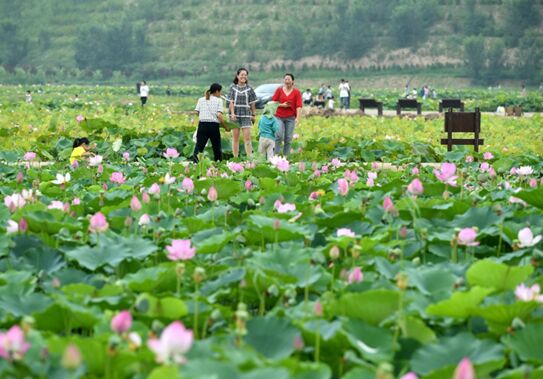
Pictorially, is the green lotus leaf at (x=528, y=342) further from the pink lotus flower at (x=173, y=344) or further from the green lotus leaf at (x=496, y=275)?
the pink lotus flower at (x=173, y=344)

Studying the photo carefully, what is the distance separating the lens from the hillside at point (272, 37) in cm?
9594

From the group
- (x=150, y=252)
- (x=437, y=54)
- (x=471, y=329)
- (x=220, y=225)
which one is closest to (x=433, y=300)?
(x=471, y=329)

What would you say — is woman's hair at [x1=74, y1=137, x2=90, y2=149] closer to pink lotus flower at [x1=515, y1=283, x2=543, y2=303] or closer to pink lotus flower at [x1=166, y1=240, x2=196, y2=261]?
pink lotus flower at [x1=166, y1=240, x2=196, y2=261]

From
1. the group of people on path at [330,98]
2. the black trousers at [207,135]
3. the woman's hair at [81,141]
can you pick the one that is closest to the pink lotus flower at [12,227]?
the woman's hair at [81,141]

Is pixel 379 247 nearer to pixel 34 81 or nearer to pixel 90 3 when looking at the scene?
pixel 34 81

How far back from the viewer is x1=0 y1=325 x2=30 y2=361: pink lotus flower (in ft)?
8.12

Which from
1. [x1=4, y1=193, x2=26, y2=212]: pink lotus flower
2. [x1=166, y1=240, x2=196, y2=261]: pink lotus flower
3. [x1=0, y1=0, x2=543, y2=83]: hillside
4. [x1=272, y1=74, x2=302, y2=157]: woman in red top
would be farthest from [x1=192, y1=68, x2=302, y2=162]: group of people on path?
[x1=0, y1=0, x2=543, y2=83]: hillside

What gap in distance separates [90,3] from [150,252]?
370ft

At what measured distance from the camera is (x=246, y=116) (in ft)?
43.0

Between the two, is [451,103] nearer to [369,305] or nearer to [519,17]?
[369,305]

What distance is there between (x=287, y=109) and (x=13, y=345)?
1024cm

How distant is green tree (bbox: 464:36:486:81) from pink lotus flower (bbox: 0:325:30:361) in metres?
87.6

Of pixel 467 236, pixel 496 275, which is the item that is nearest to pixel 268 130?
pixel 467 236

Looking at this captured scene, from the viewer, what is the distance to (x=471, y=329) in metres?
3.18
